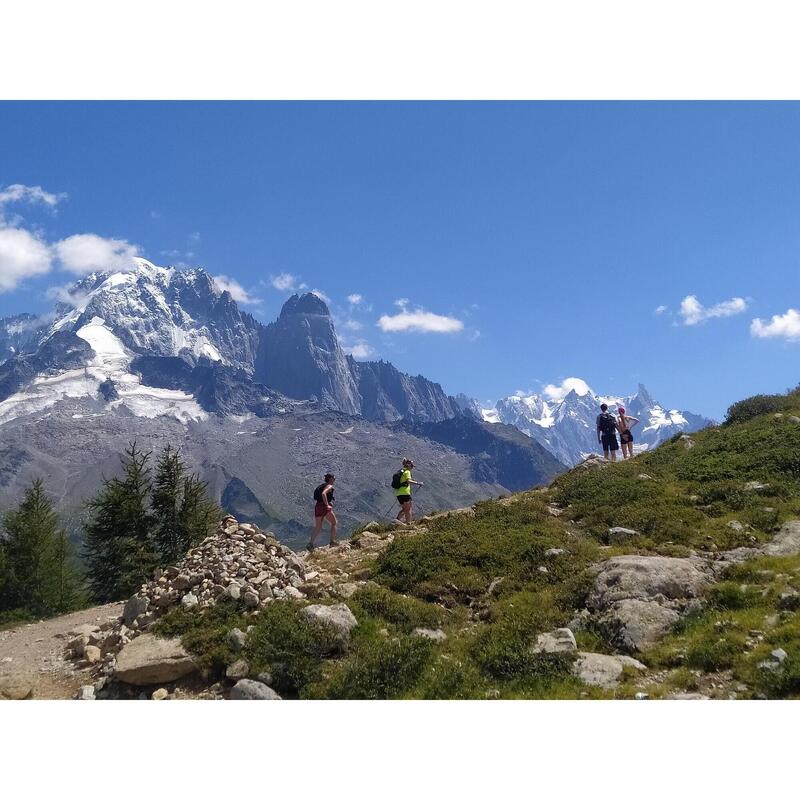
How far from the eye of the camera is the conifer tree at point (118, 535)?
41656mm

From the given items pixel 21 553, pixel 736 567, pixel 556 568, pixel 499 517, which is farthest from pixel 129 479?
pixel 736 567

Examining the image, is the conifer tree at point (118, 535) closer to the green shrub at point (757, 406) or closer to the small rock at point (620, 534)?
the small rock at point (620, 534)

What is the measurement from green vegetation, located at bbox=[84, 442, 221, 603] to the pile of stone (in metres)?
22.6

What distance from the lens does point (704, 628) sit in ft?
42.3

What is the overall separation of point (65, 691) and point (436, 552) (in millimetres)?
10606

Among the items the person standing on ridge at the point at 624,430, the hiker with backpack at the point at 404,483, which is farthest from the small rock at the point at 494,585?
the person standing on ridge at the point at 624,430

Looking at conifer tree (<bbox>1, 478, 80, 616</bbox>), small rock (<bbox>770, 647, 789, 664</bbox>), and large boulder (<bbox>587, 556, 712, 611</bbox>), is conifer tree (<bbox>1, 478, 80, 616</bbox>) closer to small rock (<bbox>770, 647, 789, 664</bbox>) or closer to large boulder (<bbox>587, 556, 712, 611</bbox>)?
large boulder (<bbox>587, 556, 712, 611</bbox>)

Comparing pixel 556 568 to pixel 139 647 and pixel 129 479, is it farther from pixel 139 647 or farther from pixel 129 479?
pixel 129 479

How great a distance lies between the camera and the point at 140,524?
145 ft

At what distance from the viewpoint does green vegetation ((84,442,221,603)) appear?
42.2m

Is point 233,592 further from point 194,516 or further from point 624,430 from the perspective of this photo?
point 194,516

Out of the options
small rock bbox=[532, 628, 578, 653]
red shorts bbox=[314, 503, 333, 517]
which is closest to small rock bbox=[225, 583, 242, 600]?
red shorts bbox=[314, 503, 333, 517]

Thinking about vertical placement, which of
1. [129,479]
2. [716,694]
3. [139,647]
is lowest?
[716,694]

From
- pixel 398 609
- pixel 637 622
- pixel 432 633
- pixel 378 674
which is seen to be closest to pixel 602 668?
pixel 637 622
